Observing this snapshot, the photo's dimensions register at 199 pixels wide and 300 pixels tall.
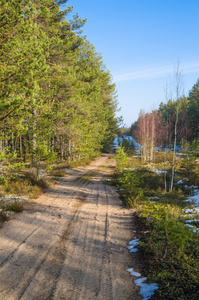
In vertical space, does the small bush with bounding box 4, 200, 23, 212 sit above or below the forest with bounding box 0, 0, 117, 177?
below

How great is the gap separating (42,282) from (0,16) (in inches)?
332

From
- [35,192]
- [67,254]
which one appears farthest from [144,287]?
[35,192]

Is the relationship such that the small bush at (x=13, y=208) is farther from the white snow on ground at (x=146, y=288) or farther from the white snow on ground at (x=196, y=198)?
the white snow on ground at (x=196, y=198)

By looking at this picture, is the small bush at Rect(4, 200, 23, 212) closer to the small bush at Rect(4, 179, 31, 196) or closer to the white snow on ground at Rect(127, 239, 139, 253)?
the small bush at Rect(4, 179, 31, 196)

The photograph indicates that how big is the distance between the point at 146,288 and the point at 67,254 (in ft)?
6.80

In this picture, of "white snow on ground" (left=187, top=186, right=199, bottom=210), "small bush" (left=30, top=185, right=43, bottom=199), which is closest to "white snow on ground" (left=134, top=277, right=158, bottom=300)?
"white snow on ground" (left=187, top=186, right=199, bottom=210)

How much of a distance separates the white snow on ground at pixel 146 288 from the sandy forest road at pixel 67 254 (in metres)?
0.12

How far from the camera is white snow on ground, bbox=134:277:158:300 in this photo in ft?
11.7

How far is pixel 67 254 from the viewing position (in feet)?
16.2

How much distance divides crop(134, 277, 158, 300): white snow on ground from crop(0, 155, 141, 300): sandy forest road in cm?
12

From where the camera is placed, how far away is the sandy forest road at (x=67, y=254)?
3.69 metres

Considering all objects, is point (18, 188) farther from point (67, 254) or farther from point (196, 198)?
point (196, 198)

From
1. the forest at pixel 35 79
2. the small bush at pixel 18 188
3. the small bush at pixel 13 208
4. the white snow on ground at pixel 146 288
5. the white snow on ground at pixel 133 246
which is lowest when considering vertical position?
the white snow on ground at pixel 133 246

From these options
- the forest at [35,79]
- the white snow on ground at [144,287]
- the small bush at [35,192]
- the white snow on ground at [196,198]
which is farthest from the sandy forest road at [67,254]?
the white snow on ground at [196,198]
